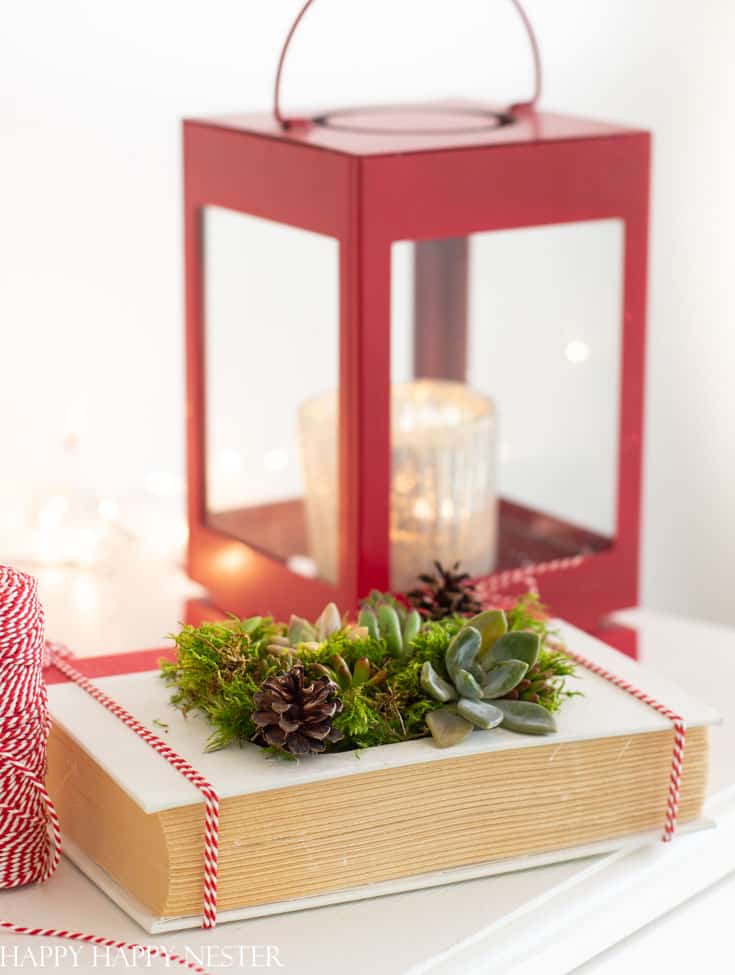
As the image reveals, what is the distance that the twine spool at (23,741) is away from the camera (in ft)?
2.13

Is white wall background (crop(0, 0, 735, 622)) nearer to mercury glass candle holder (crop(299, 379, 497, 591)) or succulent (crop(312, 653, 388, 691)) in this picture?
mercury glass candle holder (crop(299, 379, 497, 591))

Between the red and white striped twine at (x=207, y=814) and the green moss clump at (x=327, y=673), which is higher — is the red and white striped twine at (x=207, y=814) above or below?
below

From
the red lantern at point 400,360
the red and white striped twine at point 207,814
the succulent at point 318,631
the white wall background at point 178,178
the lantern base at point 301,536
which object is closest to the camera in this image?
the red and white striped twine at point 207,814

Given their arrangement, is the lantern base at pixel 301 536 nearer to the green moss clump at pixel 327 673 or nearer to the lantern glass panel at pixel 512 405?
the lantern glass panel at pixel 512 405

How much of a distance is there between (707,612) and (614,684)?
2.58 feet

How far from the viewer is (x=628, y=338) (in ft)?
3.18

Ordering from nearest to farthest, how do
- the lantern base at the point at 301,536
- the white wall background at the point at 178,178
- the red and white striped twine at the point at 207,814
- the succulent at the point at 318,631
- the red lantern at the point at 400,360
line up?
the red and white striped twine at the point at 207,814 < the succulent at the point at 318,631 < the red lantern at the point at 400,360 < the lantern base at the point at 301,536 < the white wall background at the point at 178,178

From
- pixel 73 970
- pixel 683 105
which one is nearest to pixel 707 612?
pixel 683 105

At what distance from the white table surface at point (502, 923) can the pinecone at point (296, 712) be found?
3.2 inches

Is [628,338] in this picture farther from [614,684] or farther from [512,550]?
[614,684]

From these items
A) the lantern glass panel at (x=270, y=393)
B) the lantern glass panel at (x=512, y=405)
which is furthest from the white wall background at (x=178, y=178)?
the lantern glass panel at (x=512, y=405)

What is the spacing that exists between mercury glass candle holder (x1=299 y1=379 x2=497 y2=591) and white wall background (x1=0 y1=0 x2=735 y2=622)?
0.10 metres

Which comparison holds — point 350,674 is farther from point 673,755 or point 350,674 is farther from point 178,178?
point 178,178

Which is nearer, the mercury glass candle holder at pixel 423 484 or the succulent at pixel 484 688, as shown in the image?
the succulent at pixel 484 688
